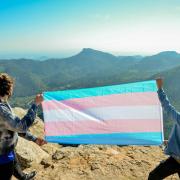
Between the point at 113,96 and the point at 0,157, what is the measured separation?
4984 mm

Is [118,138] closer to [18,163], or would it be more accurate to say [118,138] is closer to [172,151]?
[172,151]

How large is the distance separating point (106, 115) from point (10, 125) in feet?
15.7

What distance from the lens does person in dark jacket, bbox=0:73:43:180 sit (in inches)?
256

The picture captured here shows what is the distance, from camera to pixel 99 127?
10656 millimetres

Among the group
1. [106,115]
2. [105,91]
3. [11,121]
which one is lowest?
[106,115]

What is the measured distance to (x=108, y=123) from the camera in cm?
1065

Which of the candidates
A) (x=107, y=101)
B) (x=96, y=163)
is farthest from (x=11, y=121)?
(x=96, y=163)

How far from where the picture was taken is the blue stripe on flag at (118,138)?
1012 centimetres

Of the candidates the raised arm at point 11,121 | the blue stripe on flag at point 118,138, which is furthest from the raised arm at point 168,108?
the raised arm at point 11,121

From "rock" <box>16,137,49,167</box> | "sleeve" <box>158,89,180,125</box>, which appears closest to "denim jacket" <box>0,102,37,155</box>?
"sleeve" <box>158,89,180,125</box>

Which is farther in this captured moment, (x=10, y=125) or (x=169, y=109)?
(x=169, y=109)

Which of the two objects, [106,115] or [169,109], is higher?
[169,109]

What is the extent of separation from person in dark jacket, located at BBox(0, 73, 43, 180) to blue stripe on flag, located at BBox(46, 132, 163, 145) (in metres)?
3.75

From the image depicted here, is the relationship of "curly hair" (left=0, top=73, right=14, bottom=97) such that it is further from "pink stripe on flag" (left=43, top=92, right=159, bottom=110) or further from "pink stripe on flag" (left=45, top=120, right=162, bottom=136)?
"pink stripe on flag" (left=45, top=120, right=162, bottom=136)
